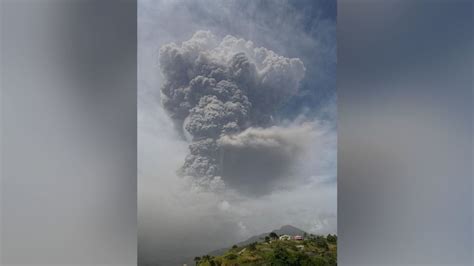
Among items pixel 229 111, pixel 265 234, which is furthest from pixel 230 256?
pixel 229 111

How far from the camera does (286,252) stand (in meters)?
2.09

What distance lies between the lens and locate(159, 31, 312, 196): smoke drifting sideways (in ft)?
6.66

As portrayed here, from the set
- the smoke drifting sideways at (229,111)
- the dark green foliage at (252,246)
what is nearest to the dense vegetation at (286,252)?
the dark green foliage at (252,246)

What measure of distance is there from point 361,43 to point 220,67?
33.2 inches

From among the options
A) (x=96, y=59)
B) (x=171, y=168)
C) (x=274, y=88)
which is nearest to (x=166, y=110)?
(x=171, y=168)

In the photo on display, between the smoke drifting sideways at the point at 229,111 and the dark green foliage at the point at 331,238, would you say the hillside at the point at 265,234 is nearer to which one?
the dark green foliage at the point at 331,238

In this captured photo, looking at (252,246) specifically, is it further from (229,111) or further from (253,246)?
(229,111)

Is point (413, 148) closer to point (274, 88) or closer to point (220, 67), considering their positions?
point (274, 88)

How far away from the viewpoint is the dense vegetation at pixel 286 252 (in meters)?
2.04

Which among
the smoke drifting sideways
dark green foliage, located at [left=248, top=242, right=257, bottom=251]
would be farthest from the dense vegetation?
the smoke drifting sideways

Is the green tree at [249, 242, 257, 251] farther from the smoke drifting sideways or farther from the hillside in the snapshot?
the smoke drifting sideways

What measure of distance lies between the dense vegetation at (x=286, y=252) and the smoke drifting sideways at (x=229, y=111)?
0.32 meters

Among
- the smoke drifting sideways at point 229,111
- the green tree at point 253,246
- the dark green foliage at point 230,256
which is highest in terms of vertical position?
the smoke drifting sideways at point 229,111

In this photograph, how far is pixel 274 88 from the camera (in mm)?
2129
